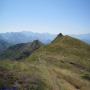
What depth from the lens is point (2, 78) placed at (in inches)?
583

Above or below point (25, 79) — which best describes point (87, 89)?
below

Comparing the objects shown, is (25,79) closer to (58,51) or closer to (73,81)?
(73,81)

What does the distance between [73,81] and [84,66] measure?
19494mm

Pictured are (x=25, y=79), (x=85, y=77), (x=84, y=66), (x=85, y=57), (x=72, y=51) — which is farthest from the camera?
(x=72, y=51)

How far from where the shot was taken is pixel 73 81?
27.3 m

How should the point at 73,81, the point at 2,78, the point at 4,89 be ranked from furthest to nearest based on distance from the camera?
1. the point at 73,81
2. the point at 2,78
3. the point at 4,89

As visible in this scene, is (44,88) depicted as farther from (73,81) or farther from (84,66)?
(84,66)

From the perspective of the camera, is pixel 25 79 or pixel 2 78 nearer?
pixel 2 78

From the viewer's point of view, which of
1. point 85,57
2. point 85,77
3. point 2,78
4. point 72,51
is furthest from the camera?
point 72,51

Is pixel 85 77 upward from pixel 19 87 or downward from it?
downward

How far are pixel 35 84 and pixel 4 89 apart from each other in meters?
2.78

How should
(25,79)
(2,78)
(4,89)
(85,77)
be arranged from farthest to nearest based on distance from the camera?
(85,77) < (25,79) < (2,78) < (4,89)

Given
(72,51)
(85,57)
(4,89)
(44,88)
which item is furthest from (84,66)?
(4,89)

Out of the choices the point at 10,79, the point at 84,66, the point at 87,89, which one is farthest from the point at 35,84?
the point at 84,66
